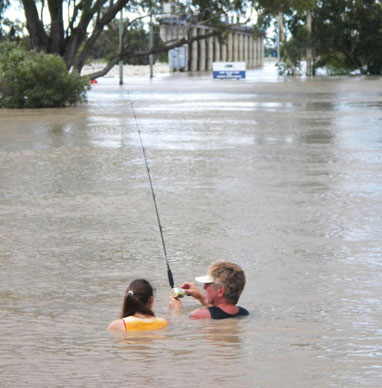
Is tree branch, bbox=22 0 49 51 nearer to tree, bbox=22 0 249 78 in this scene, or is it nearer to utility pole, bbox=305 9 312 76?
tree, bbox=22 0 249 78

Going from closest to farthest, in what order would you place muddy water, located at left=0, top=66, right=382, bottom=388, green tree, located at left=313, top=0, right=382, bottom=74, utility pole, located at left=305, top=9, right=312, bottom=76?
muddy water, located at left=0, top=66, right=382, bottom=388, utility pole, located at left=305, top=9, right=312, bottom=76, green tree, located at left=313, top=0, right=382, bottom=74

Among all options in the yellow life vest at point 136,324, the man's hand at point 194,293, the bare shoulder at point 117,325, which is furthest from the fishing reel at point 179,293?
the bare shoulder at point 117,325

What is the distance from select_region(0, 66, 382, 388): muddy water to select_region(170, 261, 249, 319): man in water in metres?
0.11

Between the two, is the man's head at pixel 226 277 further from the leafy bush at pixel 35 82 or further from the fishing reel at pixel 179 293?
the leafy bush at pixel 35 82

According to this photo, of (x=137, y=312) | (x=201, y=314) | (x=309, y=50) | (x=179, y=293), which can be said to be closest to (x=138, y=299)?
(x=137, y=312)

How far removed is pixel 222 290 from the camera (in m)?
5.88

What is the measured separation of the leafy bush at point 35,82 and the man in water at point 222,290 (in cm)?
2416

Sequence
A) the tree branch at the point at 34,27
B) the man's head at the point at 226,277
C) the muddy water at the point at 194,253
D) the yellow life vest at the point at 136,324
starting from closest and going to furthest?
the muddy water at the point at 194,253 → the yellow life vest at the point at 136,324 → the man's head at the point at 226,277 → the tree branch at the point at 34,27

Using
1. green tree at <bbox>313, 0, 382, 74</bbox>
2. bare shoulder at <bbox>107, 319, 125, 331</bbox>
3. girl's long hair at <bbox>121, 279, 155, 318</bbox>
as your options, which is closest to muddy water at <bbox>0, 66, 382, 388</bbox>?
bare shoulder at <bbox>107, 319, 125, 331</bbox>

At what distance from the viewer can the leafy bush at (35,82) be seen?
97.1 ft

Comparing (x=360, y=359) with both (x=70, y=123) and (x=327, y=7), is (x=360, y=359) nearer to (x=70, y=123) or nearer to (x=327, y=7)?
(x=70, y=123)

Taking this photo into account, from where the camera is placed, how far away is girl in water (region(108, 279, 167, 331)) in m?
5.57

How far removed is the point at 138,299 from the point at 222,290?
543mm

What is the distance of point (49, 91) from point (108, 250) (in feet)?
71.8
